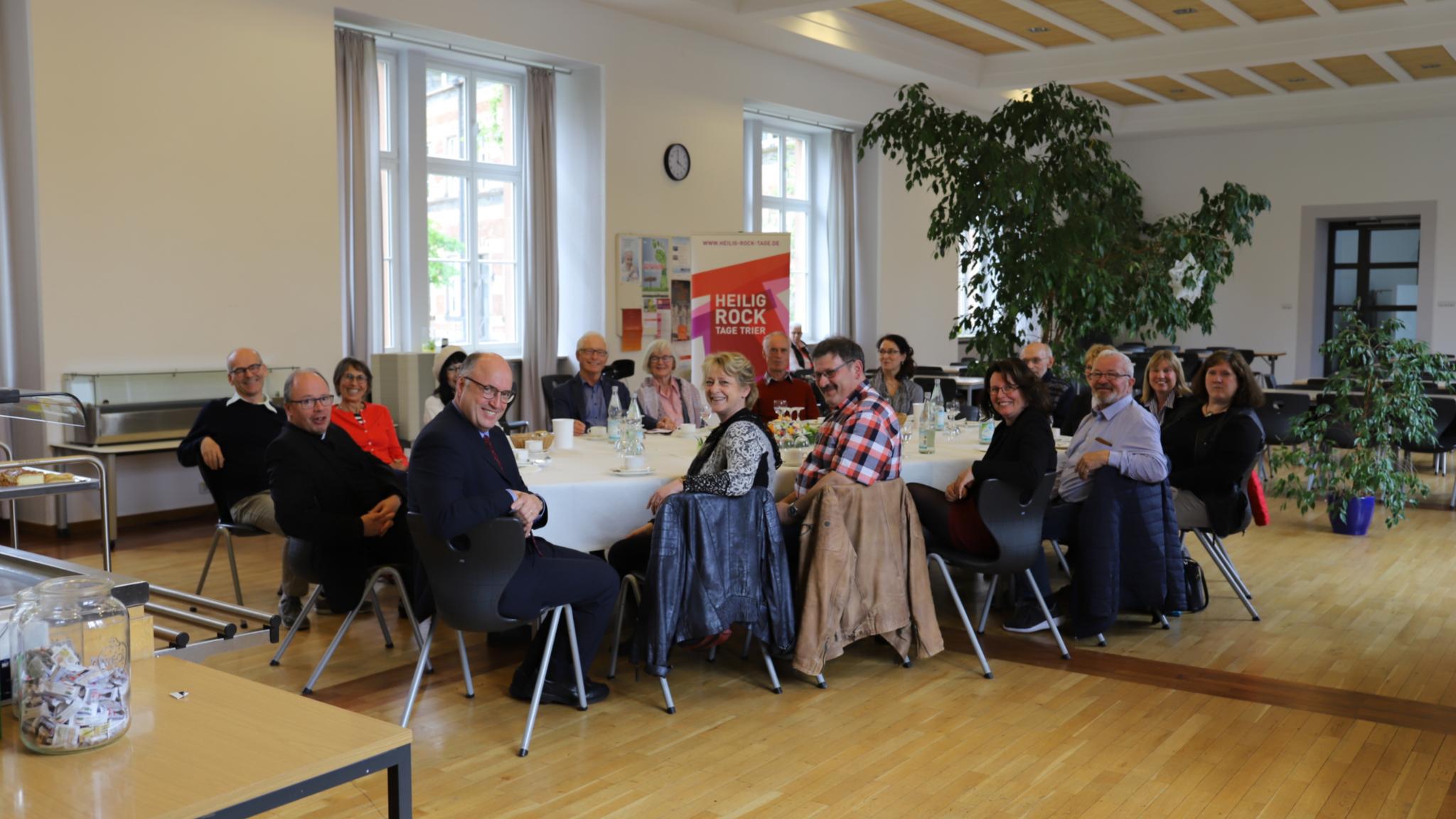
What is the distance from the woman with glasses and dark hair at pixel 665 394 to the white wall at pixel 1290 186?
11325mm

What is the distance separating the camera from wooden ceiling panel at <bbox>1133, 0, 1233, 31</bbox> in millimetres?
10656

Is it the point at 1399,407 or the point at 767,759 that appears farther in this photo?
the point at 1399,407

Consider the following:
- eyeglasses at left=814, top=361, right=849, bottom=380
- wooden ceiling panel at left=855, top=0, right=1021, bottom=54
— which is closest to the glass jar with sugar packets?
eyeglasses at left=814, top=361, right=849, bottom=380

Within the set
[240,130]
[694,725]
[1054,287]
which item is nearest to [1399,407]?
[1054,287]

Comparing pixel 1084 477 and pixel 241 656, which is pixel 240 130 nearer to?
pixel 241 656

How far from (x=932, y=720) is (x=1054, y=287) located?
4300mm

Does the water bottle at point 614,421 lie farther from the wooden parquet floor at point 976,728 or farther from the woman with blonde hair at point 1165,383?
the woman with blonde hair at point 1165,383

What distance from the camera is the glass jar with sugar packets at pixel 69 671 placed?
6.02ft

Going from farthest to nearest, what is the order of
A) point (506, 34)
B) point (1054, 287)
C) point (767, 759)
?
point (506, 34), point (1054, 287), point (767, 759)

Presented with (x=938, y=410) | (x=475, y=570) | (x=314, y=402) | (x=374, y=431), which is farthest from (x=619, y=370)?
(x=475, y=570)

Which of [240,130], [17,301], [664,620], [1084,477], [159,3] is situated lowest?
[664,620]

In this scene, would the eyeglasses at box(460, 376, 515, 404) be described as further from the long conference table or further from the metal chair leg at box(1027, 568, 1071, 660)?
the metal chair leg at box(1027, 568, 1071, 660)

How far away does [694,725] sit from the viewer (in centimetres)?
416

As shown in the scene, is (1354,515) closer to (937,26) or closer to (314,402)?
(937,26)
